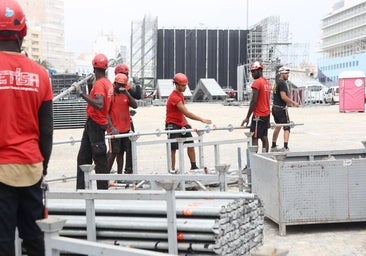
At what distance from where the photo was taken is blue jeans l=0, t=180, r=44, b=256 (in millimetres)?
2914

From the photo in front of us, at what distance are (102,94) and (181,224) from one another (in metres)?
3.06

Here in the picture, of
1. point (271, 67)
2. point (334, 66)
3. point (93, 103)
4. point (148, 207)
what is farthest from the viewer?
point (334, 66)

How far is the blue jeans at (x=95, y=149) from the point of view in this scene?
20.1 feet

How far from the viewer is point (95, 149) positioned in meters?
6.12

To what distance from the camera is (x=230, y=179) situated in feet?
A: 24.6

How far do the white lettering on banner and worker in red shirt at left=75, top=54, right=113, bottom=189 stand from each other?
3019 mm

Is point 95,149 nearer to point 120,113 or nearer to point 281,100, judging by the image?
point 120,113

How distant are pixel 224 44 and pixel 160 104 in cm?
2165

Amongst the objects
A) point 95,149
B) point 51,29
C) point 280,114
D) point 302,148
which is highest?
point 51,29

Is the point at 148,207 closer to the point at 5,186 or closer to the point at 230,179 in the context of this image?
the point at 5,186

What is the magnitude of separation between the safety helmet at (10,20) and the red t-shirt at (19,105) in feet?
0.37

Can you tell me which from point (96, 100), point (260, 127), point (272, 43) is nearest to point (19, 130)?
point (96, 100)

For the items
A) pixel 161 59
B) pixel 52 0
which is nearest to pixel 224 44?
pixel 161 59

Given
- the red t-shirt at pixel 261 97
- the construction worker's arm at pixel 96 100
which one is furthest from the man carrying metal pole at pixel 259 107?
the construction worker's arm at pixel 96 100
